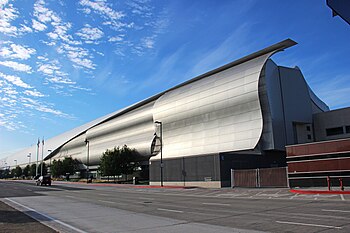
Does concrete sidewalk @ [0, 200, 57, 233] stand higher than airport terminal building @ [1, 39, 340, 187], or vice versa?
airport terminal building @ [1, 39, 340, 187]

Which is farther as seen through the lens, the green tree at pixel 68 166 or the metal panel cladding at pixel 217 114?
the green tree at pixel 68 166

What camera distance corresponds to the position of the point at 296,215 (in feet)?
42.9

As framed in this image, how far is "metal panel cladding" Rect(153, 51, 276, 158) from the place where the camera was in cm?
4803

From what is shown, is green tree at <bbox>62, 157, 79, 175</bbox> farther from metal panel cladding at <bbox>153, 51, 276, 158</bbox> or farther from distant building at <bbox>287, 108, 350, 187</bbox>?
distant building at <bbox>287, 108, 350, 187</bbox>

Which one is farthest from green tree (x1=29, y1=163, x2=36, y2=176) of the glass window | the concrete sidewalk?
the concrete sidewalk

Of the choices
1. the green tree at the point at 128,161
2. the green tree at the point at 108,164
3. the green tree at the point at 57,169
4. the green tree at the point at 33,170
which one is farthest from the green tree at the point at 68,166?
the green tree at the point at 33,170

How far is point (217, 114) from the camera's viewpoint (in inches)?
2130

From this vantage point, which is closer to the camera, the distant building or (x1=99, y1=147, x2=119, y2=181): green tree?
the distant building

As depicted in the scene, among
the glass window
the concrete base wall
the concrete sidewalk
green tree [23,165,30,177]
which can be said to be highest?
the glass window

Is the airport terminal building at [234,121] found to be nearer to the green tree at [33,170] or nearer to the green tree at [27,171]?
the green tree at [33,170]

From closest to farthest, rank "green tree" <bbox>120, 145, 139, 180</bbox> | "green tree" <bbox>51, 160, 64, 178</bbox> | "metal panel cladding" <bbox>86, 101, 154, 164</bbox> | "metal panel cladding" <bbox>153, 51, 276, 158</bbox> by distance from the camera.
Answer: "metal panel cladding" <bbox>153, 51, 276, 158</bbox> < "green tree" <bbox>120, 145, 139, 180</bbox> < "metal panel cladding" <bbox>86, 101, 154, 164</bbox> < "green tree" <bbox>51, 160, 64, 178</bbox>

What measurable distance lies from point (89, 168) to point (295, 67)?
7622 cm

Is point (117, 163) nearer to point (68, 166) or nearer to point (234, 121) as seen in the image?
point (234, 121)

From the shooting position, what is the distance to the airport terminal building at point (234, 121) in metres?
45.2
